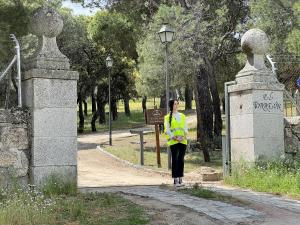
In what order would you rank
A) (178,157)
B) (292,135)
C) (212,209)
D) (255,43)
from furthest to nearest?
(292,135)
(255,43)
(178,157)
(212,209)

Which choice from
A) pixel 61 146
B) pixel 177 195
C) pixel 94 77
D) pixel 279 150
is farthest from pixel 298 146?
pixel 94 77

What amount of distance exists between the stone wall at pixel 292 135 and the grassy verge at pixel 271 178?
0.69 metres

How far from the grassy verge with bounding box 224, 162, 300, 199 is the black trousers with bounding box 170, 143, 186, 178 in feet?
4.76

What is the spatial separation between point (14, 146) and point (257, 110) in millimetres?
5106

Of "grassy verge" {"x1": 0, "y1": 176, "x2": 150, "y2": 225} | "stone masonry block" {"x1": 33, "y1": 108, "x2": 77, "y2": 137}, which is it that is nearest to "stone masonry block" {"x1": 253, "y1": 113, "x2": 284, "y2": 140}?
"grassy verge" {"x1": 0, "y1": 176, "x2": 150, "y2": 225}

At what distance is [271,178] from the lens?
385 inches

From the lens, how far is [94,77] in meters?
37.6

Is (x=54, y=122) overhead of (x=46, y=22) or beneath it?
beneath

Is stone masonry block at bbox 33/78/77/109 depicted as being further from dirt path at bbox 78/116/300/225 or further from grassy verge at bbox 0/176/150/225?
dirt path at bbox 78/116/300/225

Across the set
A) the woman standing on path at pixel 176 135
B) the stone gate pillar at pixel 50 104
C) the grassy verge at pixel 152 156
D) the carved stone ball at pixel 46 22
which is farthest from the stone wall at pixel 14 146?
the grassy verge at pixel 152 156

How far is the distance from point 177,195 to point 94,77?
97.1 feet

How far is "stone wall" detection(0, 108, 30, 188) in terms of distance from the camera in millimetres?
7977

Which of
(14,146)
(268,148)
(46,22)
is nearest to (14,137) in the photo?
(14,146)

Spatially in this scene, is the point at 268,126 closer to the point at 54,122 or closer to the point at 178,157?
the point at 178,157
